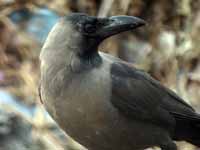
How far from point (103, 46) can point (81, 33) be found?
3.03 m

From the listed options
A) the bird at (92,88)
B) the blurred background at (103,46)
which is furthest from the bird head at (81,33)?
the blurred background at (103,46)

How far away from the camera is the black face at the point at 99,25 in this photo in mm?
3344

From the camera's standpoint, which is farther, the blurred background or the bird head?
the blurred background

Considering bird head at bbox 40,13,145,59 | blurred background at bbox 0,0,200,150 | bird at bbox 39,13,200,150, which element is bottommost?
blurred background at bbox 0,0,200,150

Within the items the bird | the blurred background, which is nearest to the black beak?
the bird

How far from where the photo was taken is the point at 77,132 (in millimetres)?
3367

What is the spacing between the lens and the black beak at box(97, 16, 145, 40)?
132 inches

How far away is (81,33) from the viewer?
3.34 meters

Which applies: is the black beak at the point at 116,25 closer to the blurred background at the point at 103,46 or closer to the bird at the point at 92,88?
the bird at the point at 92,88

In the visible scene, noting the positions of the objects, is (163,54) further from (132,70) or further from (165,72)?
(132,70)

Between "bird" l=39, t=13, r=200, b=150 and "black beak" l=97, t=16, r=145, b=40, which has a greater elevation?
"black beak" l=97, t=16, r=145, b=40

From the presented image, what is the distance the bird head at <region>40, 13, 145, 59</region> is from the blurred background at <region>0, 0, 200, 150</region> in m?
2.44

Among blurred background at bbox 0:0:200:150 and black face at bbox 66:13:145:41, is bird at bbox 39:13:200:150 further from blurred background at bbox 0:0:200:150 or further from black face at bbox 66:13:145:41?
blurred background at bbox 0:0:200:150

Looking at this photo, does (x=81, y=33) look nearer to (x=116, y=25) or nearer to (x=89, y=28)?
(x=89, y=28)
